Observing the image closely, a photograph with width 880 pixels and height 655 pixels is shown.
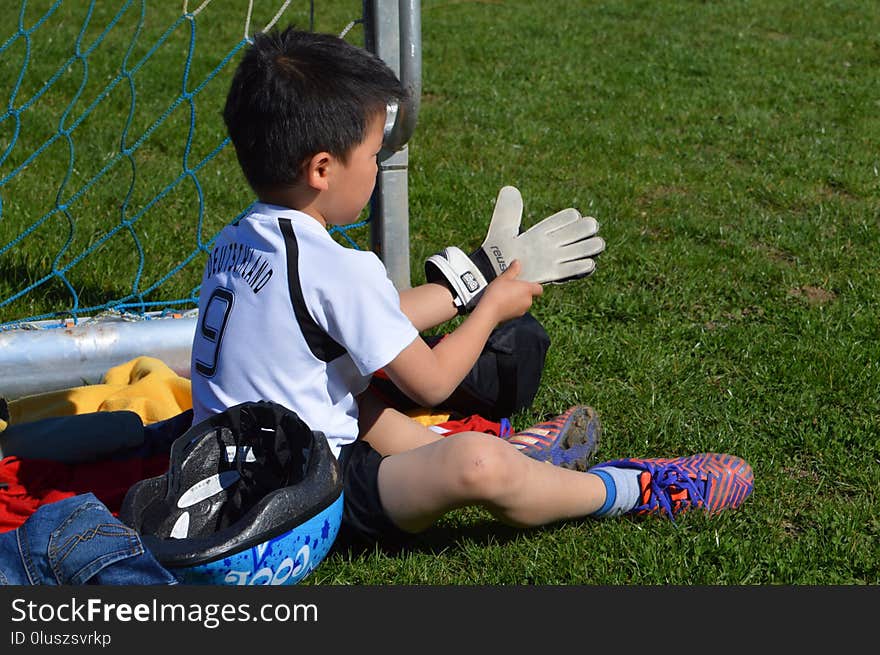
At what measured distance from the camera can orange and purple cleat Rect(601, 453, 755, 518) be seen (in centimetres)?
233

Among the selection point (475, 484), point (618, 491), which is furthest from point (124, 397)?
point (618, 491)

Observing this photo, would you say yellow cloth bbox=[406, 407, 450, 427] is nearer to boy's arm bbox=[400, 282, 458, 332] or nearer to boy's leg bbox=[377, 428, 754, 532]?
boy's arm bbox=[400, 282, 458, 332]

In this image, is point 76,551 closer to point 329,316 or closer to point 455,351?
point 329,316

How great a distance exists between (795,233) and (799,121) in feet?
5.42

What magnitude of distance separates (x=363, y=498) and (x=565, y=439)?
0.63m

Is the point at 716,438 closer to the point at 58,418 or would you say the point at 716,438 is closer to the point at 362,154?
the point at 362,154

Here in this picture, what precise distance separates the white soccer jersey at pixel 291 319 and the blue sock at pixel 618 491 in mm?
564

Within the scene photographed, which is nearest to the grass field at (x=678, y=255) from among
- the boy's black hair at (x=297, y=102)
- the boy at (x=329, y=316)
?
the boy at (x=329, y=316)

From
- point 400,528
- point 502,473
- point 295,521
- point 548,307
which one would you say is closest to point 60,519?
point 295,521

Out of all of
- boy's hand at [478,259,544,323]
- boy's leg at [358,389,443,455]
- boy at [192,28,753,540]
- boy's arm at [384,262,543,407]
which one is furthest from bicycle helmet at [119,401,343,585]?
boy's hand at [478,259,544,323]

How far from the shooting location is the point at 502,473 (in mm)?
2051

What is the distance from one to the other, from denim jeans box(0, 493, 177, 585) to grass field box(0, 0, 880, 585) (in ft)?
1.48

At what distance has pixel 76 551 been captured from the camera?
5.98 feet

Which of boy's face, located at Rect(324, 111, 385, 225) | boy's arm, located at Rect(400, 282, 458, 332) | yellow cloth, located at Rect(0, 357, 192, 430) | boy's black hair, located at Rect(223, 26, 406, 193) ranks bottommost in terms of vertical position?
yellow cloth, located at Rect(0, 357, 192, 430)
